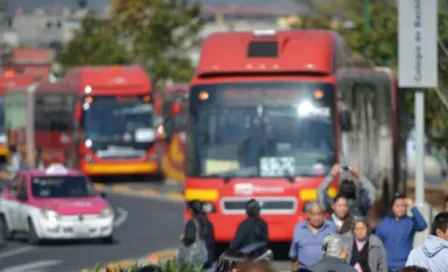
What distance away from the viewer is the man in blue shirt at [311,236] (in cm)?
1556

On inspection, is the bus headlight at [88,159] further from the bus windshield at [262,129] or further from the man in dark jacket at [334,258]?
the man in dark jacket at [334,258]

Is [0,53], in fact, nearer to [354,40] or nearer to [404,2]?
[354,40]

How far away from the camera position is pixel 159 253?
2533 cm

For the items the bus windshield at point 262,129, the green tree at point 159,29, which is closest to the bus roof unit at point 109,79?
the green tree at point 159,29

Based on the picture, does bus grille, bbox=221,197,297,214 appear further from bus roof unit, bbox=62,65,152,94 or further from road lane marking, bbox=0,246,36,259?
bus roof unit, bbox=62,65,152,94

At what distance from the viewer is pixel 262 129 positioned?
75.2ft

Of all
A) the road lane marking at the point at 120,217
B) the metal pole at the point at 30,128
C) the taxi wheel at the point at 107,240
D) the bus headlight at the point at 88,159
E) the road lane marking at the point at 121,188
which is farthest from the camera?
the metal pole at the point at 30,128

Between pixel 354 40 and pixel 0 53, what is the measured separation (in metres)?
57.8

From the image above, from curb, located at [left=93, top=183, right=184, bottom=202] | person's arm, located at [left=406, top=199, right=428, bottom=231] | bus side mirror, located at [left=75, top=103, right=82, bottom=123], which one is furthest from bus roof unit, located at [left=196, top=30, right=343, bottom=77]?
bus side mirror, located at [left=75, top=103, right=82, bottom=123]

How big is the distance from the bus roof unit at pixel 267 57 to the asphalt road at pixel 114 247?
11.8ft

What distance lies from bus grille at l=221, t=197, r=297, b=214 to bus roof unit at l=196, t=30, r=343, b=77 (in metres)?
1.94

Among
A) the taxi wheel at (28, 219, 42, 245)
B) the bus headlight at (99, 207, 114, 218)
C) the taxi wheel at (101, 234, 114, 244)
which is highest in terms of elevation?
the bus headlight at (99, 207, 114, 218)

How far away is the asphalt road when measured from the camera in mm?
23906

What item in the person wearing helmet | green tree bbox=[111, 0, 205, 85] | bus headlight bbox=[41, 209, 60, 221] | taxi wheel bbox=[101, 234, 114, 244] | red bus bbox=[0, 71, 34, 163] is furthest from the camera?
green tree bbox=[111, 0, 205, 85]
